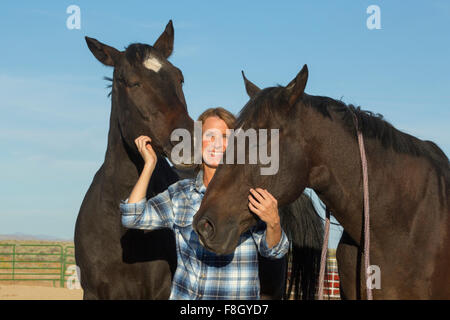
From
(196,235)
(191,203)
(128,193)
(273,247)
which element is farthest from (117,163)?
(273,247)

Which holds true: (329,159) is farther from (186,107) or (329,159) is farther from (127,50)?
(127,50)

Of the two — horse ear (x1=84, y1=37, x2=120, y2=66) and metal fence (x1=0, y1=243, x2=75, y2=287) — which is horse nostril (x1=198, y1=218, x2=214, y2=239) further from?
metal fence (x1=0, y1=243, x2=75, y2=287)

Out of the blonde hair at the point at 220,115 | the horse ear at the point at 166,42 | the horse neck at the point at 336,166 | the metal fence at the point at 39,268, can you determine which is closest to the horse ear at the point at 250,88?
the blonde hair at the point at 220,115

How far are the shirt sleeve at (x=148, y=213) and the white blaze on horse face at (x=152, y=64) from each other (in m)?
1.41

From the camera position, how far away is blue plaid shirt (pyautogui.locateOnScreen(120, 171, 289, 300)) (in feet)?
11.1

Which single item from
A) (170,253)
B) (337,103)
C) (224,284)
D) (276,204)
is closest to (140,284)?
(170,253)

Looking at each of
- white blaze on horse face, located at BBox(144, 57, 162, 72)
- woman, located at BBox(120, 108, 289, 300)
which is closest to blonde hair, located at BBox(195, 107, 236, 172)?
woman, located at BBox(120, 108, 289, 300)

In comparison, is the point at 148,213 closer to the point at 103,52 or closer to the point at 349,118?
the point at 349,118

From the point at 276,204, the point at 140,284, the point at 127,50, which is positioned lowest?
the point at 140,284

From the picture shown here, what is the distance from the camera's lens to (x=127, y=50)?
4.78 meters

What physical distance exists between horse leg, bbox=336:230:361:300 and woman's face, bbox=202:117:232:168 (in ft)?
3.66

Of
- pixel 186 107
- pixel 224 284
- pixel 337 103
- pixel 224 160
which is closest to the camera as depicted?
pixel 224 160

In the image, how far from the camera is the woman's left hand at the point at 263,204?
3.11m

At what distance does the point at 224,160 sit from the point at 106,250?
6.91ft
